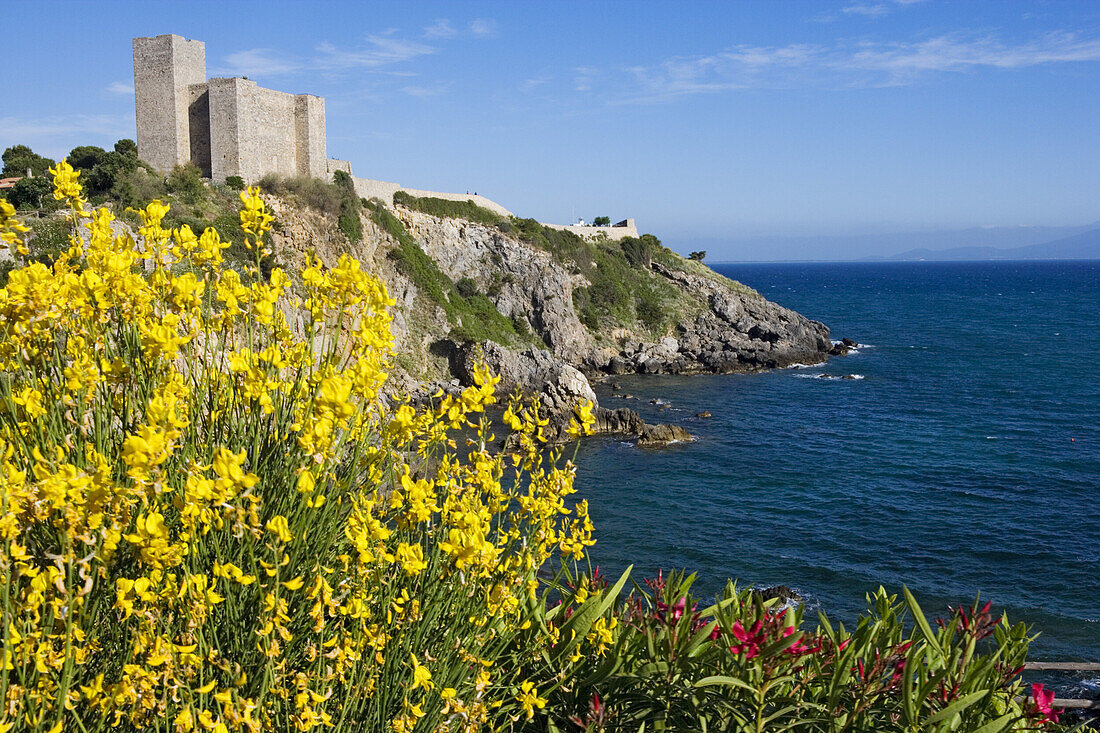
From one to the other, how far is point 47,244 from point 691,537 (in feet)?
63.3

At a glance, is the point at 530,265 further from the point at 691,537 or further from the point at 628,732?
the point at 628,732

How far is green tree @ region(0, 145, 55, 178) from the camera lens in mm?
33969

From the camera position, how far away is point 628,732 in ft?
14.0

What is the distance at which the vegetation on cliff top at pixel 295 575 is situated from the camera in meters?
2.58

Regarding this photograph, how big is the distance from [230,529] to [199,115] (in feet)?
120

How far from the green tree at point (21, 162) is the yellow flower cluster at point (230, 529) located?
35533 mm

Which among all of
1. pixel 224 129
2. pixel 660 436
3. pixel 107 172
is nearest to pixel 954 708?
pixel 660 436

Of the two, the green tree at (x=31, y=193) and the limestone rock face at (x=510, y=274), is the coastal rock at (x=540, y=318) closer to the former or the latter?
the limestone rock face at (x=510, y=274)

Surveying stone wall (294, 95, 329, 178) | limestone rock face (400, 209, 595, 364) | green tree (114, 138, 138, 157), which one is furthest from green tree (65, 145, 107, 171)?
limestone rock face (400, 209, 595, 364)

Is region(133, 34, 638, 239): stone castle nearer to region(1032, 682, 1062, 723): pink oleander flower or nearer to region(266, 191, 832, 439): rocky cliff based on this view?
region(266, 191, 832, 439): rocky cliff

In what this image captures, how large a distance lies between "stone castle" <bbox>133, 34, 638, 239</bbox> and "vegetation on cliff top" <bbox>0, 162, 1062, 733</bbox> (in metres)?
33.8

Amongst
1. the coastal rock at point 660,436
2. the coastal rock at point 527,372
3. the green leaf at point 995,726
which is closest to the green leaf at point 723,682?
the green leaf at point 995,726

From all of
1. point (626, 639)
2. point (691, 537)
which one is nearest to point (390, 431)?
point (626, 639)

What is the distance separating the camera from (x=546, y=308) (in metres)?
47.2
